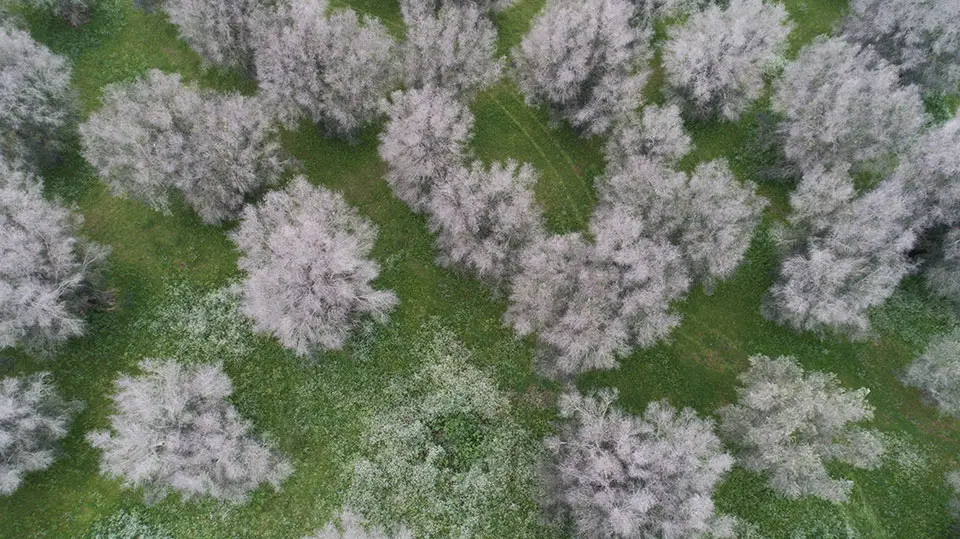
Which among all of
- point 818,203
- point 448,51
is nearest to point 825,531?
point 818,203

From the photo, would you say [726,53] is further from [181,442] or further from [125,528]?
[125,528]

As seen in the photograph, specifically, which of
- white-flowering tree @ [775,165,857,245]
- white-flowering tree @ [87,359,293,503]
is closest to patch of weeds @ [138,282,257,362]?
white-flowering tree @ [87,359,293,503]

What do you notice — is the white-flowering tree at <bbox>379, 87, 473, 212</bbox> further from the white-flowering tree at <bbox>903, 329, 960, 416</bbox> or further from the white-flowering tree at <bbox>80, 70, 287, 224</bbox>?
the white-flowering tree at <bbox>903, 329, 960, 416</bbox>

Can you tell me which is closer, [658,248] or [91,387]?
[658,248]

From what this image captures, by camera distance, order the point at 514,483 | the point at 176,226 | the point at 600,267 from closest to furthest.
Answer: the point at 600,267 → the point at 514,483 → the point at 176,226

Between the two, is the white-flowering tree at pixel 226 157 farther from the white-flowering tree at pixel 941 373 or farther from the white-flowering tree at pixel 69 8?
the white-flowering tree at pixel 941 373

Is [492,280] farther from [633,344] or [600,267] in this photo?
[633,344]

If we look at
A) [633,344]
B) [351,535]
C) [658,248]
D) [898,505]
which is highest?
[658,248]

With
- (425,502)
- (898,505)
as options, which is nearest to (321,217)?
(425,502)
